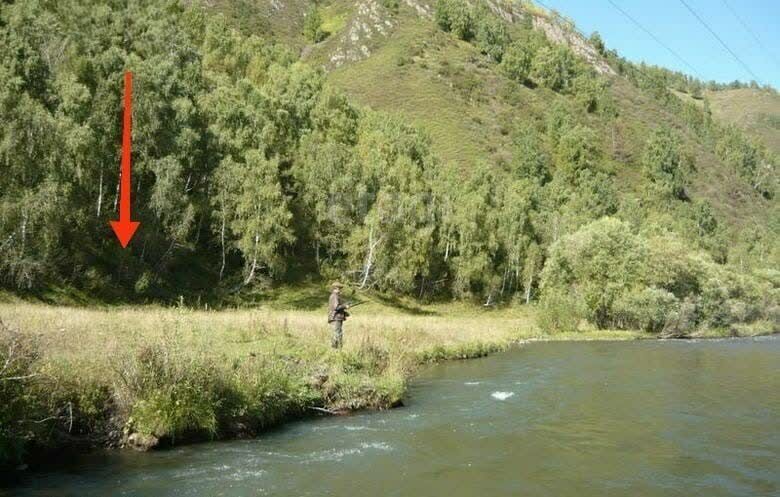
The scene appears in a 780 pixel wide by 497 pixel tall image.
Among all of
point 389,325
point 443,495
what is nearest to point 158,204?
point 389,325

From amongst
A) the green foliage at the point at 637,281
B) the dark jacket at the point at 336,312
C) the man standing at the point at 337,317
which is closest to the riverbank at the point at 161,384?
the man standing at the point at 337,317

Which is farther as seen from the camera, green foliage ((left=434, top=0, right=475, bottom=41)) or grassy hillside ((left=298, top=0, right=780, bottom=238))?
green foliage ((left=434, top=0, right=475, bottom=41))

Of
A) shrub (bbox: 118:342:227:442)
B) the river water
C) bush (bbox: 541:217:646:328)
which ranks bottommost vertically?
the river water

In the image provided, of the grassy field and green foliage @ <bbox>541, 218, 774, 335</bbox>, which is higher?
green foliage @ <bbox>541, 218, 774, 335</bbox>

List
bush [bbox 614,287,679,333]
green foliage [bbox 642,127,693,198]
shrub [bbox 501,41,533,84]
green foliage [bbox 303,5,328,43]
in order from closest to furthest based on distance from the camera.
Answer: bush [bbox 614,287,679,333] → green foliage [bbox 642,127,693,198] → shrub [bbox 501,41,533,84] → green foliage [bbox 303,5,328,43]

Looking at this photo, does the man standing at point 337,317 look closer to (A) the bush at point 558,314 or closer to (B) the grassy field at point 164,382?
(B) the grassy field at point 164,382

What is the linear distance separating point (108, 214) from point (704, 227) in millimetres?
123158

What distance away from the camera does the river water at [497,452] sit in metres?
13.0

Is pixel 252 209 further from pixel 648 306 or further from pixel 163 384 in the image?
pixel 163 384

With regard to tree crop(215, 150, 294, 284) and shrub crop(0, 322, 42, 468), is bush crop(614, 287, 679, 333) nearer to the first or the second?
tree crop(215, 150, 294, 284)

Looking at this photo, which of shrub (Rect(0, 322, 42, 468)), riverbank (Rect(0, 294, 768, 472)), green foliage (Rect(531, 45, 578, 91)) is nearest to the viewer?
shrub (Rect(0, 322, 42, 468))

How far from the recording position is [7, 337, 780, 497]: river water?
13.0 m

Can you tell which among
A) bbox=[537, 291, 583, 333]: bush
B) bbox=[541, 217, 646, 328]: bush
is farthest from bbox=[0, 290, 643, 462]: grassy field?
bbox=[541, 217, 646, 328]: bush

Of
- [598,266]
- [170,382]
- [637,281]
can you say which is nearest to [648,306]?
[637,281]
